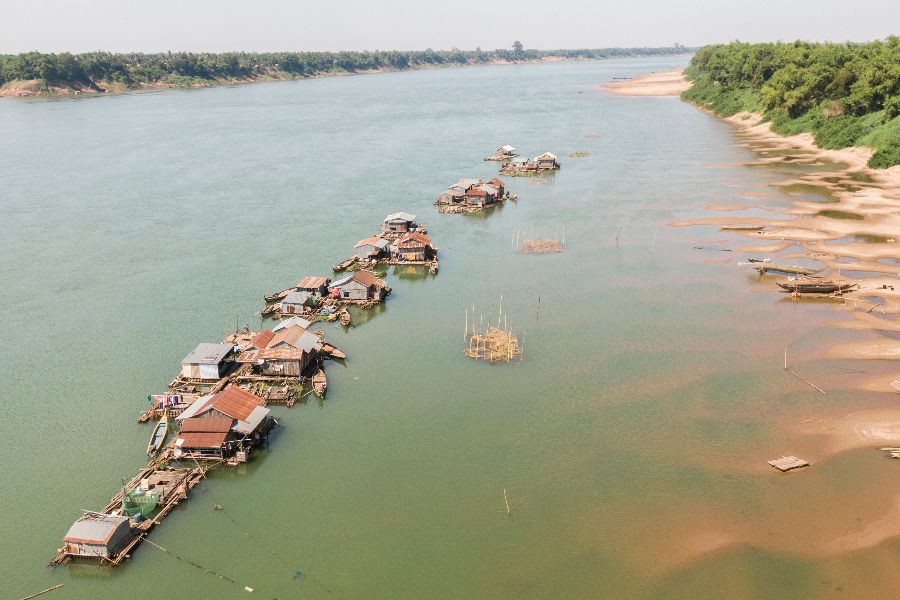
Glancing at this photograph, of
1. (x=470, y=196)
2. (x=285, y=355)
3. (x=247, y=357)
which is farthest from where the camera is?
(x=470, y=196)

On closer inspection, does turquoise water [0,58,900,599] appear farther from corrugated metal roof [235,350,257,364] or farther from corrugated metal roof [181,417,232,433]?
corrugated metal roof [235,350,257,364]

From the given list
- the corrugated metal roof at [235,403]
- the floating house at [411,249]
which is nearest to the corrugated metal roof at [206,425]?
the corrugated metal roof at [235,403]

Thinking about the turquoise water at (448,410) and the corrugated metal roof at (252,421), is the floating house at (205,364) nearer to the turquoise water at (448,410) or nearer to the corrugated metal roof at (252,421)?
the turquoise water at (448,410)

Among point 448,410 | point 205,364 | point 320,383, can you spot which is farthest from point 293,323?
point 448,410

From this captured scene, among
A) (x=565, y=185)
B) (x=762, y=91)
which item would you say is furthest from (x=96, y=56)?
(x=762, y=91)

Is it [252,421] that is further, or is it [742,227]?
[742,227]

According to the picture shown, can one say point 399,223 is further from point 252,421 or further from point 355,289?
point 252,421
